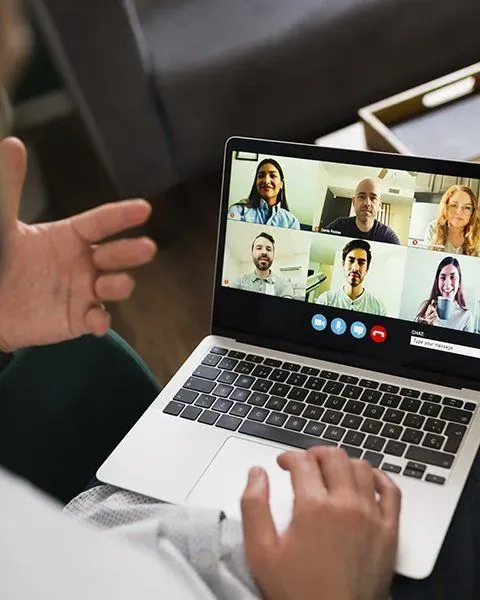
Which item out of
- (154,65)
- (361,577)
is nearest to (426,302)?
(361,577)

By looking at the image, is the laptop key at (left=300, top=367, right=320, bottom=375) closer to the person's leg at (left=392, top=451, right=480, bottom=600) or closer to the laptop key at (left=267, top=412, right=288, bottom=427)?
the laptop key at (left=267, top=412, right=288, bottom=427)

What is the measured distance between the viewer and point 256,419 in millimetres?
859

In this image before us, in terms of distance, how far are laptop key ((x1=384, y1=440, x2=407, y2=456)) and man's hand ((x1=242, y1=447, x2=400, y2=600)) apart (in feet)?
0.30

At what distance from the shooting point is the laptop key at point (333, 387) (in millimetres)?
874

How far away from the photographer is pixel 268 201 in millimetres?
906

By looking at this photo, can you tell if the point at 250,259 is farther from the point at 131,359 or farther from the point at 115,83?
the point at 115,83

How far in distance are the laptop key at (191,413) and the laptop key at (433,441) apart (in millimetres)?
238

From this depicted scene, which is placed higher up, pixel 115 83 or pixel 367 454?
pixel 115 83

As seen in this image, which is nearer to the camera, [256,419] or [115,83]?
[256,419]

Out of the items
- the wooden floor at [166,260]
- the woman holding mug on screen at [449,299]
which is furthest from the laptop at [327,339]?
the wooden floor at [166,260]

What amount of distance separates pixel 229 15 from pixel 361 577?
1.45m

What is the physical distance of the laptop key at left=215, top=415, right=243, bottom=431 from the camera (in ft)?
2.81

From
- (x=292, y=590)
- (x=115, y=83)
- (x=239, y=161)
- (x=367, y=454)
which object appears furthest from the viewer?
(x=115, y=83)

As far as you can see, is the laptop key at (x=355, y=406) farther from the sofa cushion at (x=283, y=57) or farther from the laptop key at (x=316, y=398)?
the sofa cushion at (x=283, y=57)
